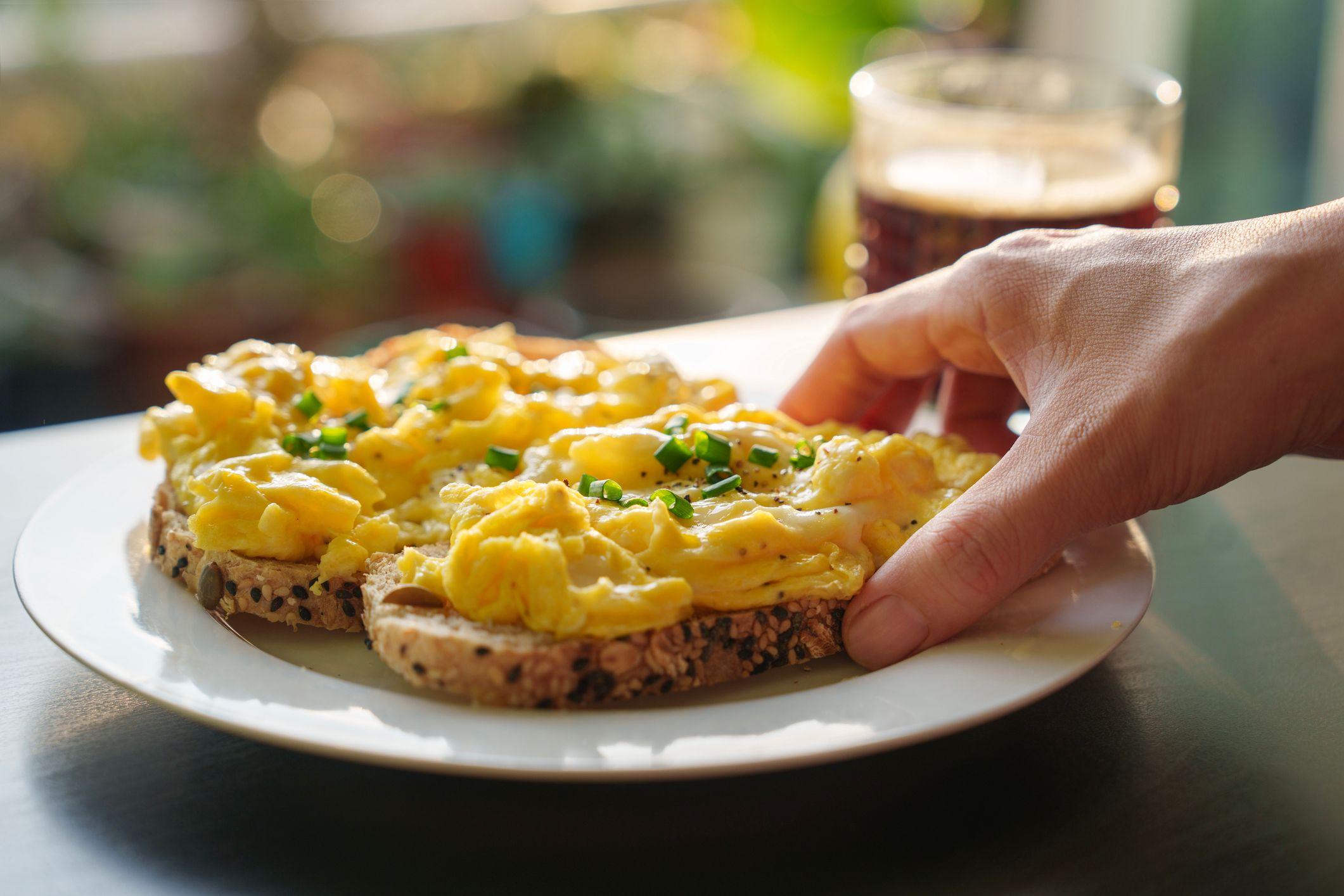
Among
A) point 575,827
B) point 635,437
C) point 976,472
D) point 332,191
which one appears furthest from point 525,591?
point 332,191

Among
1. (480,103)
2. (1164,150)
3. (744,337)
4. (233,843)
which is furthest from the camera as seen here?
(480,103)

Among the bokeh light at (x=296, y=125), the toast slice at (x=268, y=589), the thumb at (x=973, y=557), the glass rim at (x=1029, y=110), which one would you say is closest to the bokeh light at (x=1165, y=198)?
the glass rim at (x=1029, y=110)

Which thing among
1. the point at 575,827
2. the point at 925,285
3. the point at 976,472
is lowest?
the point at 575,827

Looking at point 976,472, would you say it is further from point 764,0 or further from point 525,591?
point 764,0

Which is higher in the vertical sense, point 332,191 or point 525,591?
point 525,591

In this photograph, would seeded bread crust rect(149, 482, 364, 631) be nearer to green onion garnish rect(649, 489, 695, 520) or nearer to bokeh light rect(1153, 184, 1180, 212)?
green onion garnish rect(649, 489, 695, 520)

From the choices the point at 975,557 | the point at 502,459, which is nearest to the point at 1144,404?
the point at 975,557

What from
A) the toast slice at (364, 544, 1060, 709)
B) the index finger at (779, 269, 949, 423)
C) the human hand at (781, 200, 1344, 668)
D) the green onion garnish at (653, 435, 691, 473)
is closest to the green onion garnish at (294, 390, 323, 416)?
the toast slice at (364, 544, 1060, 709)
